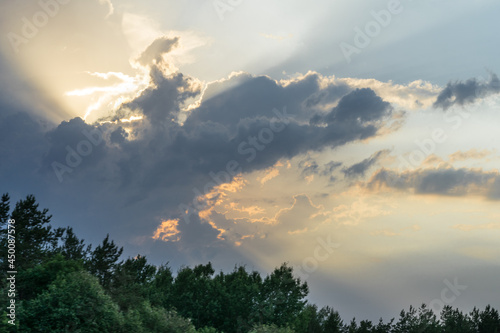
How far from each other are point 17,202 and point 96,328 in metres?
55.4

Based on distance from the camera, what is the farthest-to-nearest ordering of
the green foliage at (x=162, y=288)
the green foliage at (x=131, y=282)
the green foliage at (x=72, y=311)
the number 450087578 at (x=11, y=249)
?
the green foliage at (x=162, y=288), the green foliage at (x=131, y=282), the number 450087578 at (x=11, y=249), the green foliage at (x=72, y=311)

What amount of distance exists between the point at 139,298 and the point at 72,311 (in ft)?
100

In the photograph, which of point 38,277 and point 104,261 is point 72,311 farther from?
point 104,261

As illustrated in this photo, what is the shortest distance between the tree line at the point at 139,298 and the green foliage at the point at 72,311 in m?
0.09

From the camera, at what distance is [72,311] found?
40469 mm

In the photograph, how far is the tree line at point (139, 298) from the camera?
136ft

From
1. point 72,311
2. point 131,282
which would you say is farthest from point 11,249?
point 131,282

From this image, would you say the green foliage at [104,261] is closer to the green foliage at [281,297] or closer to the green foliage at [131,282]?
the green foliage at [131,282]

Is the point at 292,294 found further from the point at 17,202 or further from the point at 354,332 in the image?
the point at 17,202

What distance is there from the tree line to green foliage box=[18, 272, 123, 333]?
0.09 meters

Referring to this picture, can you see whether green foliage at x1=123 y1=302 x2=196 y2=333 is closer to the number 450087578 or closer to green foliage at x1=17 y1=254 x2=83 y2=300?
green foliage at x1=17 y1=254 x2=83 y2=300

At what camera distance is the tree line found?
41438 mm

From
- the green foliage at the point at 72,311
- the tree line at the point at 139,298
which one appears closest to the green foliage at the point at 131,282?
the tree line at the point at 139,298

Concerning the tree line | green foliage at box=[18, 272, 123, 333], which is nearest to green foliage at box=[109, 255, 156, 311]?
the tree line
